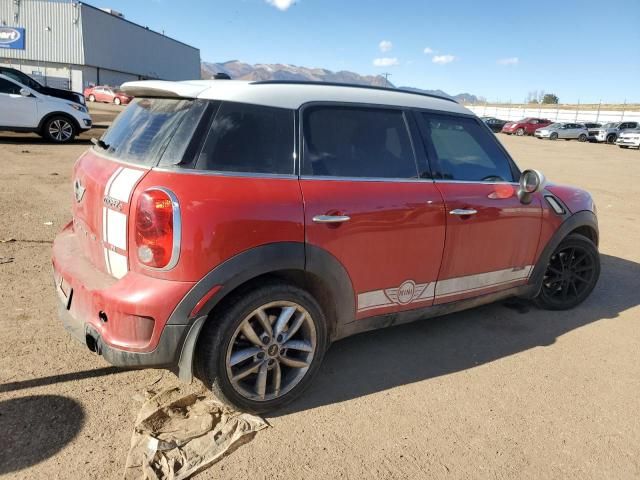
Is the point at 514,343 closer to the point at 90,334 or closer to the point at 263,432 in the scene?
the point at 263,432

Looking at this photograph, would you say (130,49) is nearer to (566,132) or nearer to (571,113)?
(566,132)

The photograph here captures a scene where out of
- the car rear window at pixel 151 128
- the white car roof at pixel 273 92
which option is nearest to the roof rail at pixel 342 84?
the white car roof at pixel 273 92

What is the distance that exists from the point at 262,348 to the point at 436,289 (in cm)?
130

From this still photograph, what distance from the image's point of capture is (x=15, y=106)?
11812 mm

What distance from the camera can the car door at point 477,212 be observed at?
321 centimetres

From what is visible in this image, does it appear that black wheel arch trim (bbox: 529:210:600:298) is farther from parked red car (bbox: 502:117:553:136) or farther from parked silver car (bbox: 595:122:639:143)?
parked red car (bbox: 502:117:553:136)

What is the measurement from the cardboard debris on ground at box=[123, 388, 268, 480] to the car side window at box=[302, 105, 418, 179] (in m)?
1.39

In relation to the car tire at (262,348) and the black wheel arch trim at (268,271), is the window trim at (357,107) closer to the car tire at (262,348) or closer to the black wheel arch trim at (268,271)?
the black wheel arch trim at (268,271)

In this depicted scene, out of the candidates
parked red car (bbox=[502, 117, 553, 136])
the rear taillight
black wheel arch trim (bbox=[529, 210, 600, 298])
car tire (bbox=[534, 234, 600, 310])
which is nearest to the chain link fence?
parked red car (bbox=[502, 117, 553, 136])

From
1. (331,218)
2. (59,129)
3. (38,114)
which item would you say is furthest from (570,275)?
(59,129)

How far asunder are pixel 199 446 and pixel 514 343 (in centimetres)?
247

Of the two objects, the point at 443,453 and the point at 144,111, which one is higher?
the point at 144,111

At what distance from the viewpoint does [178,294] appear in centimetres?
228

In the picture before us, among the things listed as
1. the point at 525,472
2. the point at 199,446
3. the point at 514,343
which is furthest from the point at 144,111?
the point at 514,343
